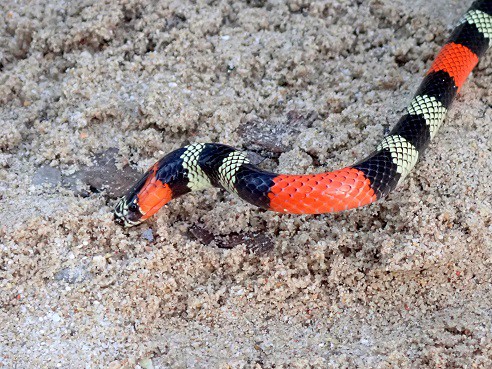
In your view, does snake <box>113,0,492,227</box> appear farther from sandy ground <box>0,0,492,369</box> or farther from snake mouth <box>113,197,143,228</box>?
sandy ground <box>0,0,492,369</box>

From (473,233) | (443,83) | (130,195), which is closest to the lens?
(473,233)

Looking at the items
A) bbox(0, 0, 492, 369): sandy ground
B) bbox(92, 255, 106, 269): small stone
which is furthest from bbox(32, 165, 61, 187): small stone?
→ bbox(92, 255, 106, 269): small stone

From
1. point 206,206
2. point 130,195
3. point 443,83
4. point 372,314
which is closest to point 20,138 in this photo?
point 130,195

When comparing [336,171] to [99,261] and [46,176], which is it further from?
[46,176]

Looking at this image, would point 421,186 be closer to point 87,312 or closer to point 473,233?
point 473,233

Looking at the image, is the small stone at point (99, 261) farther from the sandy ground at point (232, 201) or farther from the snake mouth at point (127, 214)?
the snake mouth at point (127, 214)

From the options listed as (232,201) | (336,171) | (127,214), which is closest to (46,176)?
(127,214)
